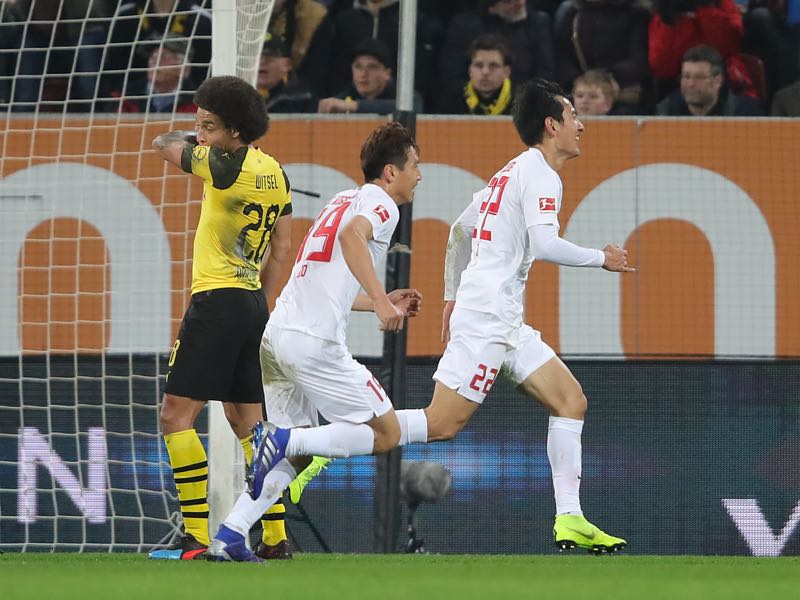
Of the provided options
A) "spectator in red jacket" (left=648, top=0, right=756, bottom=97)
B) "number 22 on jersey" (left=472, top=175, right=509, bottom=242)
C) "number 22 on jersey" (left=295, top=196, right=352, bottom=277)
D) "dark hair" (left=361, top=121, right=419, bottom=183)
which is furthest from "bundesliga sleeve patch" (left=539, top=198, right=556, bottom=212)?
"spectator in red jacket" (left=648, top=0, right=756, bottom=97)

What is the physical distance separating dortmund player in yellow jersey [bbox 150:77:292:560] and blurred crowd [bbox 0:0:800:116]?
3.72 meters

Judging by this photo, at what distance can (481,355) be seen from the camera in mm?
7051

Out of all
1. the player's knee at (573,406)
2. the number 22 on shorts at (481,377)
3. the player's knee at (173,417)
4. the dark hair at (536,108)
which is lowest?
the player's knee at (173,417)

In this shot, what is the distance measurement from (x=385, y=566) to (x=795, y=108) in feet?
17.1

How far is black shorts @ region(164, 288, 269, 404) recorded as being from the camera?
667 centimetres

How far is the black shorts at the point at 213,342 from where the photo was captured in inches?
263

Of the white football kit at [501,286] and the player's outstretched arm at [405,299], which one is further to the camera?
the white football kit at [501,286]

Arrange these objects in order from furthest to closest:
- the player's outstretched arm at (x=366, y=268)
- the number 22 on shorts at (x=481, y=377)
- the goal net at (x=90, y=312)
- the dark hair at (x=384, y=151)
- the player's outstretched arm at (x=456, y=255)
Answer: the goal net at (x=90, y=312) → the player's outstretched arm at (x=456, y=255) → the number 22 on shorts at (x=481, y=377) → the dark hair at (x=384, y=151) → the player's outstretched arm at (x=366, y=268)

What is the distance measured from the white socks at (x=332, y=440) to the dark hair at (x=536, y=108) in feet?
5.53

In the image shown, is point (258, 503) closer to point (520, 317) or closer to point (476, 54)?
point (520, 317)

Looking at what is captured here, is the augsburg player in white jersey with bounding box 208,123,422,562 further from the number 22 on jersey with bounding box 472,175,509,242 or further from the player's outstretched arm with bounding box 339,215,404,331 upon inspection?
the number 22 on jersey with bounding box 472,175,509,242

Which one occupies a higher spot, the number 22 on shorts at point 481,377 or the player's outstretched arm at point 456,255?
the player's outstretched arm at point 456,255

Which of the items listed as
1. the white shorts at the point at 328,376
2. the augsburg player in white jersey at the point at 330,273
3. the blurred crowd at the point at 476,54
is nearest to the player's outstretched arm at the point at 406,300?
the augsburg player in white jersey at the point at 330,273

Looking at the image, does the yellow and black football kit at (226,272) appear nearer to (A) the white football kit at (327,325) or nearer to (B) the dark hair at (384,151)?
(A) the white football kit at (327,325)
